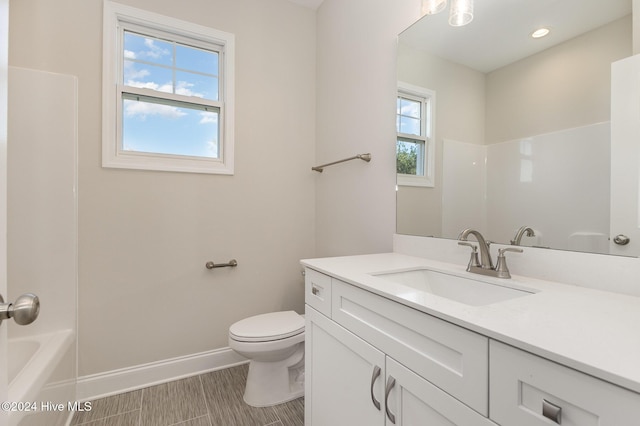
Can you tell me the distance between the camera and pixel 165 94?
200 centimetres

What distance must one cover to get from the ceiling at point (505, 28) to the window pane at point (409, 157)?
0.42 meters

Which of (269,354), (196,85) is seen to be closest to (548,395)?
(269,354)

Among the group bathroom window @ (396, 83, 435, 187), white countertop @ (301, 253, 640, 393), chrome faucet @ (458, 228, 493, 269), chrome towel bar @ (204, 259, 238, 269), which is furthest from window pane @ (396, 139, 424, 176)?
chrome towel bar @ (204, 259, 238, 269)

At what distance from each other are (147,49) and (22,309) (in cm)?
204

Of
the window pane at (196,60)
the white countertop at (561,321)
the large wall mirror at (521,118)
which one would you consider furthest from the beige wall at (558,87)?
the window pane at (196,60)

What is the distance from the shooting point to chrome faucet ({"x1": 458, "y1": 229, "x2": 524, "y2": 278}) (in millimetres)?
1016

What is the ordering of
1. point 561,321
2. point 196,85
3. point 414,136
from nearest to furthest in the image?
point 561,321, point 414,136, point 196,85

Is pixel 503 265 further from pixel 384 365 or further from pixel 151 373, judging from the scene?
pixel 151 373

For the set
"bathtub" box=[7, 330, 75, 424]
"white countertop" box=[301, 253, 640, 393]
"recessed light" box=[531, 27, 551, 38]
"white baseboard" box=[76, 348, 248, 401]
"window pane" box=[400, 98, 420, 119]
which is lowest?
"white baseboard" box=[76, 348, 248, 401]

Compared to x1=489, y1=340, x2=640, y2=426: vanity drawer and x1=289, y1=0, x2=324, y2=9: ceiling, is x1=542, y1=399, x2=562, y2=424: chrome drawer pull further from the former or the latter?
x1=289, y1=0, x2=324, y2=9: ceiling

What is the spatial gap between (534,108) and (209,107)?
1.98 metres

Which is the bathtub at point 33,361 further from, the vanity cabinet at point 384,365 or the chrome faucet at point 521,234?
the chrome faucet at point 521,234

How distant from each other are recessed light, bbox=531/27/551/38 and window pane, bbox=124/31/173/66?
2.13m

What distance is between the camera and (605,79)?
87 centimetres
